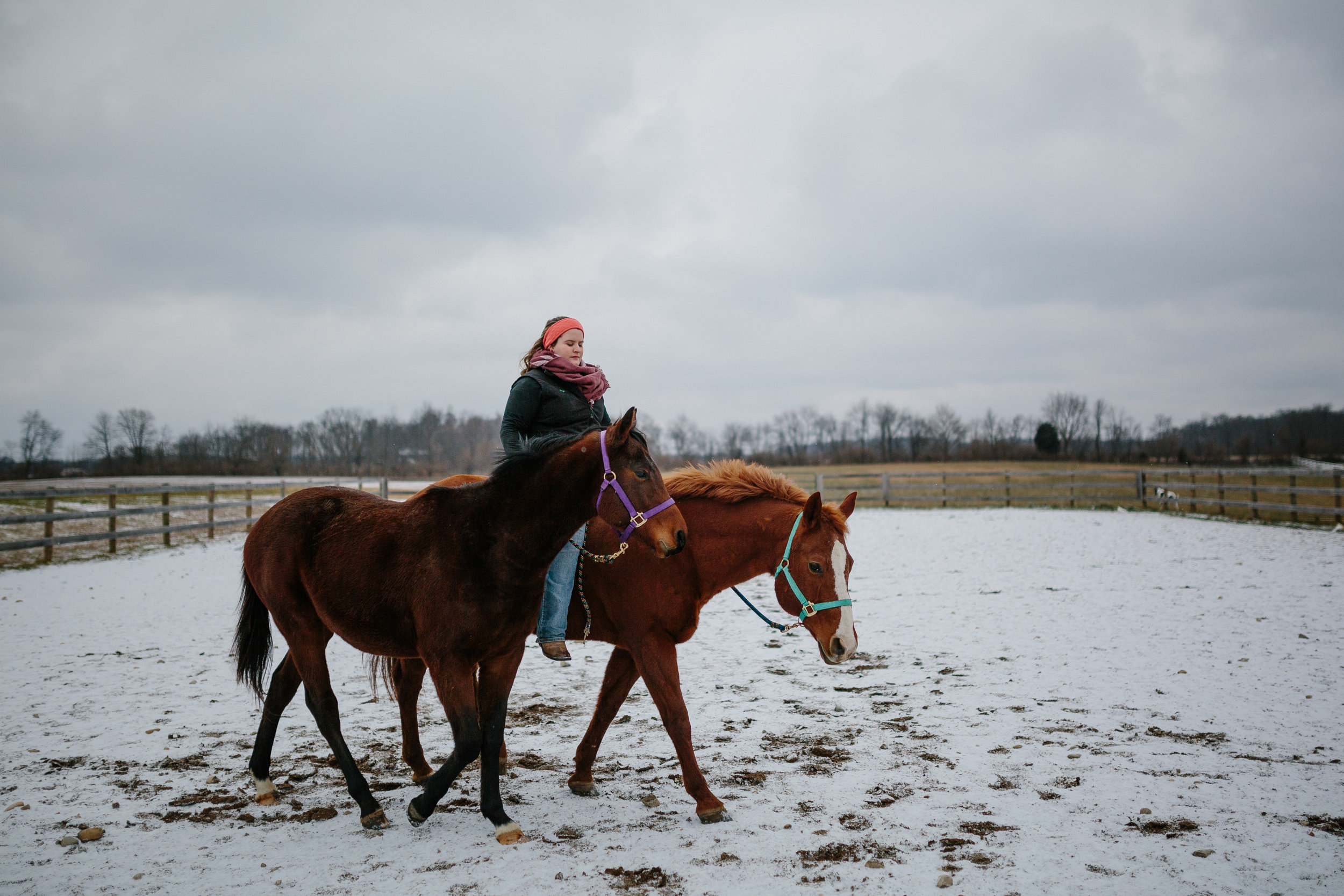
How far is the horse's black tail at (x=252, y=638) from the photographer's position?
414 cm

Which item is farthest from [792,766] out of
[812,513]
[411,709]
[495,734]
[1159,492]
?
[1159,492]

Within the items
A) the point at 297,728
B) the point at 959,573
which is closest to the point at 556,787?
the point at 297,728

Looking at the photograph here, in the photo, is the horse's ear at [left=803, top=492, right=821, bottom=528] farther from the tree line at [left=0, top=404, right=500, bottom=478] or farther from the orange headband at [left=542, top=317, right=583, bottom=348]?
the tree line at [left=0, top=404, right=500, bottom=478]

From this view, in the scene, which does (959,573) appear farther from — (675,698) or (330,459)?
(330,459)

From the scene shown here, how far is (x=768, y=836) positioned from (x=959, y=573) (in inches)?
360

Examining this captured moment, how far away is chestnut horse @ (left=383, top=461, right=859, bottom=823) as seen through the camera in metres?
3.60

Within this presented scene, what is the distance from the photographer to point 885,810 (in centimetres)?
352

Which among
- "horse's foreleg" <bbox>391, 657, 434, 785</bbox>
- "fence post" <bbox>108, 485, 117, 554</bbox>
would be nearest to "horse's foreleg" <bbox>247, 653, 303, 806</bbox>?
"horse's foreleg" <bbox>391, 657, 434, 785</bbox>

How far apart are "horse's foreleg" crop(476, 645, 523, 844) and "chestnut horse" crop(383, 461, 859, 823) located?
523mm

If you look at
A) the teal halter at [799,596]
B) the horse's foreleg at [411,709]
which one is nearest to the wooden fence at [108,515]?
the horse's foreleg at [411,709]

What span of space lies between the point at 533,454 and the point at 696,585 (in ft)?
3.86

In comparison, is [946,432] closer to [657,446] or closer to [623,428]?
[657,446]

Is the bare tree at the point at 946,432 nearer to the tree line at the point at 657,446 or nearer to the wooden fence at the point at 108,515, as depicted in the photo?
the tree line at the point at 657,446

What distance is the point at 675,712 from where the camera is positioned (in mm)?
3543
